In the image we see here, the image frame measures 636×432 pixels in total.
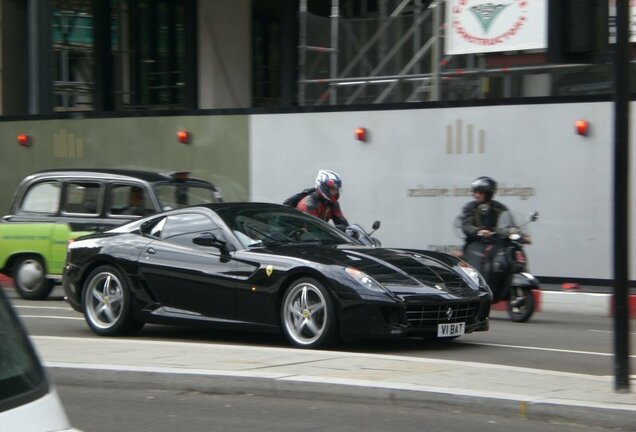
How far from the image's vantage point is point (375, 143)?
61.5 feet

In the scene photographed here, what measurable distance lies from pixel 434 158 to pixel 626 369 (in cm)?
1073

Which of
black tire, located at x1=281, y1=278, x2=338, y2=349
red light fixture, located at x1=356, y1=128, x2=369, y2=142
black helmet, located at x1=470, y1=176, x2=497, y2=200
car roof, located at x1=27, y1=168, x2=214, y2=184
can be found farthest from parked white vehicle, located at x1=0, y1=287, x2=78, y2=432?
red light fixture, located at x1=356, y1=128, x2=369, y2=142

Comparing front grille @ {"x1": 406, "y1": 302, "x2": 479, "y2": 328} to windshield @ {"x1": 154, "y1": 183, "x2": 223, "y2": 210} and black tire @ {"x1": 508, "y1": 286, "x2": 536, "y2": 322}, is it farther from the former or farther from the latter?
windshield @ {"x1": 154, "y1": 183, "x2": 223, "y2": 210}

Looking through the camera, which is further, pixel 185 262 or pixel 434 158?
pixel 434 158

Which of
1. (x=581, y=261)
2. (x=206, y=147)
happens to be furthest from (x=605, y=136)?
(x=206, y=147)

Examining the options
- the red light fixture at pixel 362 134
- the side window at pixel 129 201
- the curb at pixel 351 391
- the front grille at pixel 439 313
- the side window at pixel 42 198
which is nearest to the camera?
the curb at pixel 351 391

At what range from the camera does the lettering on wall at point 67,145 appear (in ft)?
72.8

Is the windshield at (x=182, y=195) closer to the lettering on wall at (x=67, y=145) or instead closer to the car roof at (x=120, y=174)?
the car roof at (x=120, y=174)

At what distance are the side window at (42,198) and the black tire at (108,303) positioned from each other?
493 cm

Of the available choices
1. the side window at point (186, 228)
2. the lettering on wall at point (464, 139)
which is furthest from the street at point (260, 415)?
the lettering on wall at point (464, 139)

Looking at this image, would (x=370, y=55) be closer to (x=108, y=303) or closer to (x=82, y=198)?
(x=82, y=198)

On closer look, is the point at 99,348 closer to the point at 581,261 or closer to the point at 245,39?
the point at 581,261

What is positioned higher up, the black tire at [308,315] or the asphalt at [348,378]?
the black tire at [308,315]

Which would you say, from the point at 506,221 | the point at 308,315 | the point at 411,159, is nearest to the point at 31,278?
the point at 411,159
